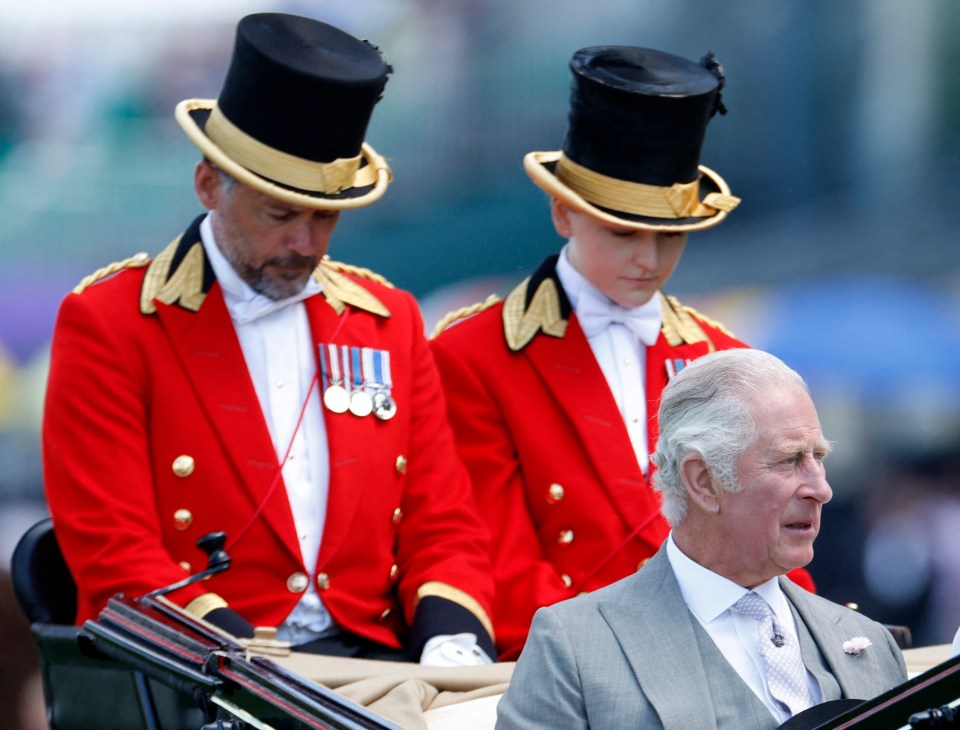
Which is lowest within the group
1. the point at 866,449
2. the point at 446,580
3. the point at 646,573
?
the point at 866,449

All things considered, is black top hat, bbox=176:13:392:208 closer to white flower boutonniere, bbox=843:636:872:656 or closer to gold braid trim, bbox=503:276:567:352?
gold braid trim, bbox=503:276:567:352

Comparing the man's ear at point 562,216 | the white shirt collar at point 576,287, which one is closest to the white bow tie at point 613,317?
the white shirt collar at point 576,287

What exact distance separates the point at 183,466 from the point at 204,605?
11.5 inches

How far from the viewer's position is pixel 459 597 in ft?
12.0

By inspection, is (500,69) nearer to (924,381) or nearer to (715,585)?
(924,381)

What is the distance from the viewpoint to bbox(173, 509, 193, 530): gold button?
3588 mm

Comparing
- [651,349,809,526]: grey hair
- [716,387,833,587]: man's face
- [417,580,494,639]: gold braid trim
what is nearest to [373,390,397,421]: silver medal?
[417,580,494,639]: gold braid trim

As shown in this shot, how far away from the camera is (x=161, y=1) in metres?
5.36

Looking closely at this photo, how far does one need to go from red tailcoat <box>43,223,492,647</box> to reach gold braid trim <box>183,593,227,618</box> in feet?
0.06

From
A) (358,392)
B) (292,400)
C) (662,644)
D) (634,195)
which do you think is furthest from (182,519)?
(662,644)

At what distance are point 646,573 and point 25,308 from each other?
295 centimetres

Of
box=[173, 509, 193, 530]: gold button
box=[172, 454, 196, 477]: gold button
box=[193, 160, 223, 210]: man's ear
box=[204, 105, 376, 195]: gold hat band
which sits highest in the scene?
box=[204, 105, 376, 195]: gold hat band

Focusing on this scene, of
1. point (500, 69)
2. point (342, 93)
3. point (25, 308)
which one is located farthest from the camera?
point (500, 69)

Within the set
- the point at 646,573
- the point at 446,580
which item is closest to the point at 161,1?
the point at 446,580
